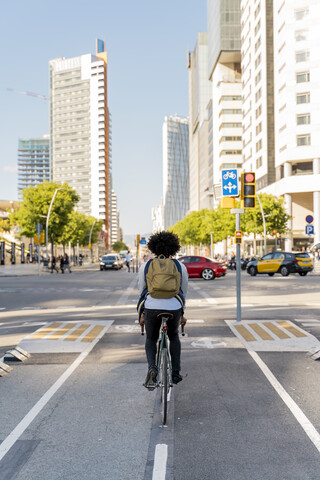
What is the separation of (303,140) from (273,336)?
60.7m

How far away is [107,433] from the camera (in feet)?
15.2

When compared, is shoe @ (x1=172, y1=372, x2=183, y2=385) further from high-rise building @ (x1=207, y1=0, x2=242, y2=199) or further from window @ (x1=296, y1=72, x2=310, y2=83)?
high-rise building @ (x1=207, y1=0, x2=242, y2=199)

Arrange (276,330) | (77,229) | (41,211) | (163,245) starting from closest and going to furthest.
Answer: (163,245), (276,330), (41,211), (77,229)

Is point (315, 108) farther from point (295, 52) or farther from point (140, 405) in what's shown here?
point (140, 405)

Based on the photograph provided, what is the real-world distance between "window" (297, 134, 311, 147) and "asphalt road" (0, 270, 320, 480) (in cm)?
5939

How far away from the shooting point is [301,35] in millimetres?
67000

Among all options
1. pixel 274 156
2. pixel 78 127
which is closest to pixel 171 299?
pixel 274 156

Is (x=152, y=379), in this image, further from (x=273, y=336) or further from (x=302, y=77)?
(x=302, y=77)

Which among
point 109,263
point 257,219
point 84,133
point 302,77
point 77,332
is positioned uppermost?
point 84,133

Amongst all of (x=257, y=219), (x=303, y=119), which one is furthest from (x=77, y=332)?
(x=303, y=119)

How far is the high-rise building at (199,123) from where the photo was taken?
143125 millimetres

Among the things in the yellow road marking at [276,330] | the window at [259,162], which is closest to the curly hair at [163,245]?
the yellow road marking at [276,330]

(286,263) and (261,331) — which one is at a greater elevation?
(286,263)

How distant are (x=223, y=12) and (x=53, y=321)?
10902 cm
